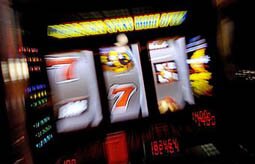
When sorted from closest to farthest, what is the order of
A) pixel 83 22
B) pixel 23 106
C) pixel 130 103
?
pixel 23 106
pixel 83 22
pixel 130 103

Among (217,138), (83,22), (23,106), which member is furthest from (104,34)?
(217,138)

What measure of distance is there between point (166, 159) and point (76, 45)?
150 centimetres

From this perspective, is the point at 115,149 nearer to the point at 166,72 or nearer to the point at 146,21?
the point at 166,72

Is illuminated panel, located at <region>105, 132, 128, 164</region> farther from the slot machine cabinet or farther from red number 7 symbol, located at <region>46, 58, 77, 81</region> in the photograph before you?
red number 7 symbol, located at <region>46, 58, 77, 81</region>

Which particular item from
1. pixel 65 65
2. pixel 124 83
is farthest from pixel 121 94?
pixel 65 65

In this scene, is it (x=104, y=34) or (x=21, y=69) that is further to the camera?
(x=104, y=34)

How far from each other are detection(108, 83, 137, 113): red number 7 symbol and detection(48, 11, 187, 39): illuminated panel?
592mm

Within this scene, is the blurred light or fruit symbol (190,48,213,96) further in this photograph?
fruit symbol (190,48,213,96)

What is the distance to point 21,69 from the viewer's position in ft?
7.04

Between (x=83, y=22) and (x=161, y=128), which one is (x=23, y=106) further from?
(x=161, y=128)

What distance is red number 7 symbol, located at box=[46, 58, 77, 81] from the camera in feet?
7.87

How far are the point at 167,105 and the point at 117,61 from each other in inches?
28.3

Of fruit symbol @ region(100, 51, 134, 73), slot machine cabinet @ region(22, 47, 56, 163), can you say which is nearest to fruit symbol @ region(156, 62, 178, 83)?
fruit symbol @ region(100, 51, 134, 73)

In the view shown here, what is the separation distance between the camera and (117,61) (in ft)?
8.18
